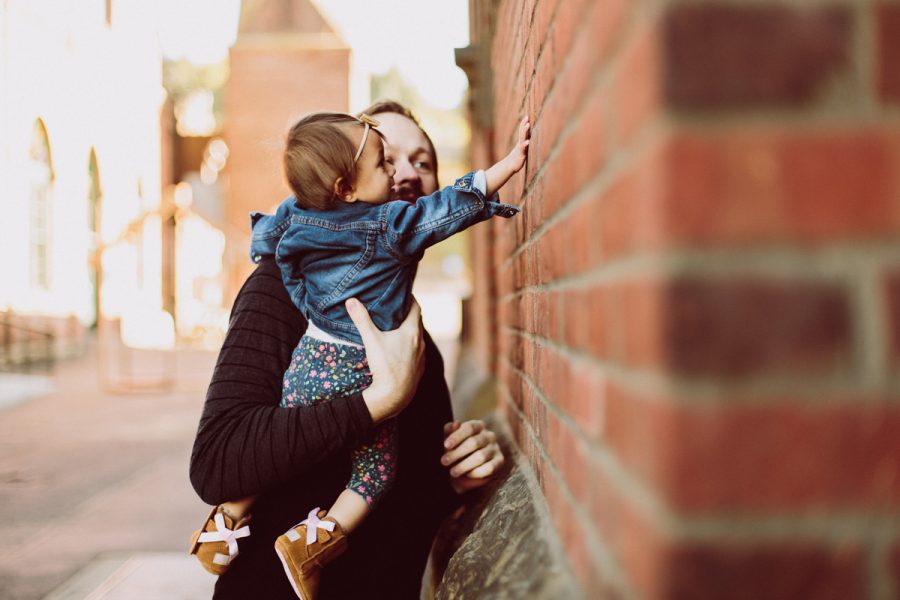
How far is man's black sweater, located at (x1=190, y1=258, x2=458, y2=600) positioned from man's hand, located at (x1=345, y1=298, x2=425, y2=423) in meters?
0.05

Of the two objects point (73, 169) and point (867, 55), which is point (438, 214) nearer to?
point (867, 55)

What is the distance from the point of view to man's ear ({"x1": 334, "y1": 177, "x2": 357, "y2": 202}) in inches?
78.4

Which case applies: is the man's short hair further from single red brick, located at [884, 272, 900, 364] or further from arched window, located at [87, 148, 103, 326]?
arched window, located at [87, 148, 103, 326]

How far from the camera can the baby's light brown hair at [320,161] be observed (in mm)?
1979

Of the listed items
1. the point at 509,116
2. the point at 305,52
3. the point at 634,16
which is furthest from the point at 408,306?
the point at 305,52

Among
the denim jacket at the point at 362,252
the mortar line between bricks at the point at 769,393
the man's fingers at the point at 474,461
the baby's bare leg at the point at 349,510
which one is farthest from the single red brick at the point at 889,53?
the baby's bare leg at the point at 349,510

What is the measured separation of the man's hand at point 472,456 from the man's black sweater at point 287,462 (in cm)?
20

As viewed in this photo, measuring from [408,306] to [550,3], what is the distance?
36.5 inches

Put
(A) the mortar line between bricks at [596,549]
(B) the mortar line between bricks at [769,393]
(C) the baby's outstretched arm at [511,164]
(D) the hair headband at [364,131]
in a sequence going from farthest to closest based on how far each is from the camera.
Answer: (D) the hair headband at [364,131] → (C) the baby's outstretched arm at [511,164] → (A) the mortar line between bricks at [596,549] → (B) the mortar line between bricks at [769,393]

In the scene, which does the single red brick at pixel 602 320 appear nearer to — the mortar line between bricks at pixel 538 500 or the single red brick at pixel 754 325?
the single red brick at pixel 754 325

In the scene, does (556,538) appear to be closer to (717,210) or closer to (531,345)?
(531,345)

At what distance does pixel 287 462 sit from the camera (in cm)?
178

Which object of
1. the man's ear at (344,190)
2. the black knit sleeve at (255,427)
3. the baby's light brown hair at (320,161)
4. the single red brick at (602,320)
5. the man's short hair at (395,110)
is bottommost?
the black knit sleeve at (255,427)

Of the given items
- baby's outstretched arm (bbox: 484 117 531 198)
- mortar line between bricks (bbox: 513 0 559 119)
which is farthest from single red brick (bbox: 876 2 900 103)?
baby's outstretched arm (bbox: 484 117 531 198)
